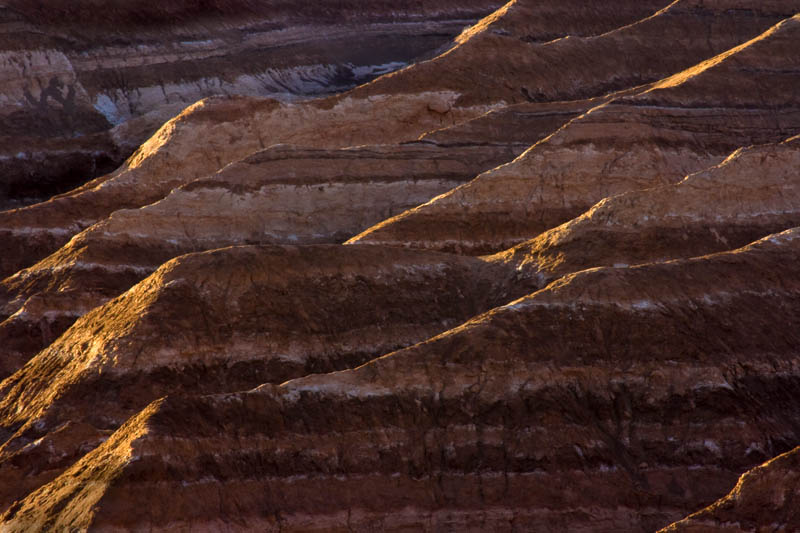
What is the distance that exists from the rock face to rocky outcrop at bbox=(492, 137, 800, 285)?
19860 mm

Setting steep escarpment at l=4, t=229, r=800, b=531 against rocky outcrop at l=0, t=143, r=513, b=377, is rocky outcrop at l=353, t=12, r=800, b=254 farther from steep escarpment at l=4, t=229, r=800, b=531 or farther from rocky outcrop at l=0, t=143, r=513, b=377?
steep escarpment at l=4, t=229, r=800, b=531

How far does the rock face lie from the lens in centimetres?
3822

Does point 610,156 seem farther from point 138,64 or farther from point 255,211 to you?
point 138,64

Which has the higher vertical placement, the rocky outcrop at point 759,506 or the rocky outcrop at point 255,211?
the rocky outcrop at point 255,211

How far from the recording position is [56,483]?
1656 cm

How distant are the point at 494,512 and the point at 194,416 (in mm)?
4505

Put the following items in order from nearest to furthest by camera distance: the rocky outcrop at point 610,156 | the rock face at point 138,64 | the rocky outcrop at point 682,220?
the rocky outcrop at point 682,220
the rocky outcrop at point 610,156
the rock face at point 138,64

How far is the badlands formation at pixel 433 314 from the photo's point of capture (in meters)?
16.7

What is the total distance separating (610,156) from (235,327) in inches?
416

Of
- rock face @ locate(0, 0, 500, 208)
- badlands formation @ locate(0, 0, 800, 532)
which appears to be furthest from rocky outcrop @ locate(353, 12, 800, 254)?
rock face @ locate(0, 0, 500, 208)

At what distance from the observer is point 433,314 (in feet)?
70.4

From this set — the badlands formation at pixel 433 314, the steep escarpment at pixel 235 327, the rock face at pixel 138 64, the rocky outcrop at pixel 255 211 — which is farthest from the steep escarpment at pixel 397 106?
the steep escarpment at pixel 235 327

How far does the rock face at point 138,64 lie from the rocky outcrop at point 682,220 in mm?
19860

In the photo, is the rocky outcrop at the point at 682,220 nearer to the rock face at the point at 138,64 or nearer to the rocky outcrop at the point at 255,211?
the rocky outcrop at the point at 255,211
